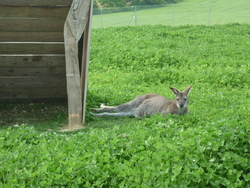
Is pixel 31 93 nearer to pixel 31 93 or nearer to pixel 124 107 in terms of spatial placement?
pixel 31 93

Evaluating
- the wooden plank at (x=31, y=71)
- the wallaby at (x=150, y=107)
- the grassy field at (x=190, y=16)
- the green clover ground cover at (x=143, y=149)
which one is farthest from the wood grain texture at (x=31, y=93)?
the grassy field at (x=190, y=16)

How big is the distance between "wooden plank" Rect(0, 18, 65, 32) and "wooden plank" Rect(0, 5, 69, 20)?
14 centimetres

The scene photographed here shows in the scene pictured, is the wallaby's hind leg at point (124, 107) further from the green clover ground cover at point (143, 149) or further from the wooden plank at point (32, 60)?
the wooden plank at point (32, 60)

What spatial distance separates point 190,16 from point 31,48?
34.5 m

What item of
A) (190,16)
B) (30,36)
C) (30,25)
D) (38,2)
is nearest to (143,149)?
(38,2)

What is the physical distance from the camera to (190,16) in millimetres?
42719

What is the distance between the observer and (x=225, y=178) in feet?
18.0

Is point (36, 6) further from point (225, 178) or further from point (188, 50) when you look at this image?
point (188, 50)

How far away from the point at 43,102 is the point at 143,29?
487 inches

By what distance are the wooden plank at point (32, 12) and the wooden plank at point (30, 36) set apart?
636mm

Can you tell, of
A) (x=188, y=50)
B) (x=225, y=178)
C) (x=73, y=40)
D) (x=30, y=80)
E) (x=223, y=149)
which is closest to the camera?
(x=225, y=178)

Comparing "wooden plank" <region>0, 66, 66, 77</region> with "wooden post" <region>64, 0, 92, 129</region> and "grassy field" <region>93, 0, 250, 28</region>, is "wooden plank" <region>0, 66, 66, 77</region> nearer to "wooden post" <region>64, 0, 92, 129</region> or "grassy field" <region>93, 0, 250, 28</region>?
"wooden post" <region>64, 0, 92, 129</region>

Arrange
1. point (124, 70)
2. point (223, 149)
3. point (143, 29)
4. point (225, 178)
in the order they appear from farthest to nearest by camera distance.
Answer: point (143, 29) < point (124, 70) < point (223, 149) < point (225, 178)

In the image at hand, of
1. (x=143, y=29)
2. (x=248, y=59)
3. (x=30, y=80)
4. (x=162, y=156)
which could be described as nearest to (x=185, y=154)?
(x=162, y=156)
